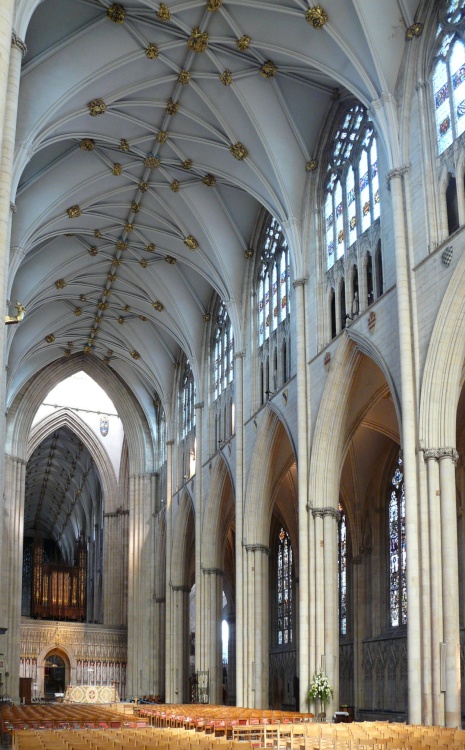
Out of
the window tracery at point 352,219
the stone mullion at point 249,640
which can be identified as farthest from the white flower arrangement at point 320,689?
the window tracery at point 352,219

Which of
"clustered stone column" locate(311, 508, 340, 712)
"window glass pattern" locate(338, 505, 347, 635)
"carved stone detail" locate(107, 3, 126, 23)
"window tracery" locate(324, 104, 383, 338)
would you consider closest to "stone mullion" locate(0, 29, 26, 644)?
"carved stone detail" locate(107, 3, 126, 23)

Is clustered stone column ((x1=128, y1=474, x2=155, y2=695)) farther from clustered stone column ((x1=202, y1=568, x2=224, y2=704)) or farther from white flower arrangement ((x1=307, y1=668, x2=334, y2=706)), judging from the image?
white flower arrangement ((x1=307, y1=668, x2=334, y2=706))

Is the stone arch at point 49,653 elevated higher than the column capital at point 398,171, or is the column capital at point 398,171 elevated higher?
the column capital at point 398,171

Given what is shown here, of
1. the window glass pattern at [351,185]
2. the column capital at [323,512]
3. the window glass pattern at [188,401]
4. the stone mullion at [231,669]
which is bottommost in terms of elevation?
the stone mullion at [231,669]

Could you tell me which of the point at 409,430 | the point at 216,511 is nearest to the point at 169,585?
the point at 216,511

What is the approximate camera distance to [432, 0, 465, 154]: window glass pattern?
1977cm

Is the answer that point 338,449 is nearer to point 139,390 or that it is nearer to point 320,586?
point 320,586

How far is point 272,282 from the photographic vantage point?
3080 centimetres

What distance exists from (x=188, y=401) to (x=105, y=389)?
767cm

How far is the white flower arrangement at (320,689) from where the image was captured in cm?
2241

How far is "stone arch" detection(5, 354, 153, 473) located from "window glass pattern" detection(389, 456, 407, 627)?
19483 millimetres

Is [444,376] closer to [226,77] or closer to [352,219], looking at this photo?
[352,219]

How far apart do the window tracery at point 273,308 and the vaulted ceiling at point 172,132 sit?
1.22 m

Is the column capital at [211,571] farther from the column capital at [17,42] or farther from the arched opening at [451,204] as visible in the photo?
the column capital at [17,42]
